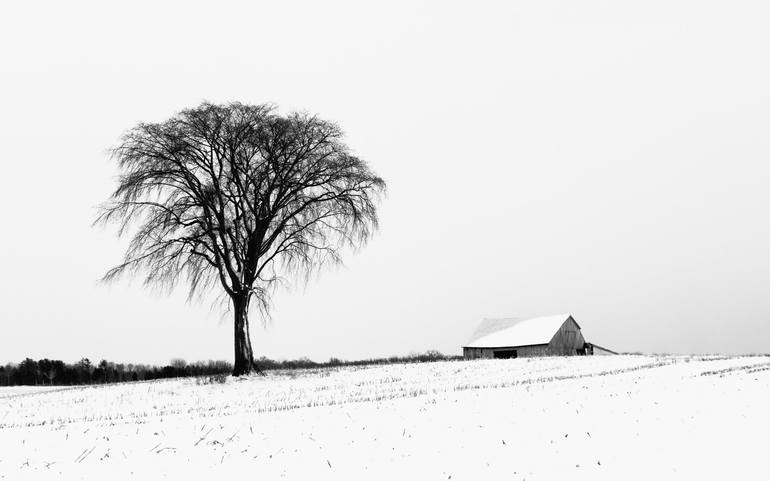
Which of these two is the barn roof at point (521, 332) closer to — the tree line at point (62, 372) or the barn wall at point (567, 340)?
the barn wall at point (567, 340)

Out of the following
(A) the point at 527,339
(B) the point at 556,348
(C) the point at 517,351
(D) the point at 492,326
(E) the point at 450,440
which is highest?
(D) the point at 492,326

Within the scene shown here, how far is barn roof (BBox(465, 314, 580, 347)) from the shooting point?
59475 mm

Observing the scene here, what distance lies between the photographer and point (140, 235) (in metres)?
32.9

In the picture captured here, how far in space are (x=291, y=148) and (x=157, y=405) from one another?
1529 cm

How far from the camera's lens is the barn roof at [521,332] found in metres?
59.5

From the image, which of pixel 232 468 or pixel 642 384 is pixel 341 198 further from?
pixel 232 468

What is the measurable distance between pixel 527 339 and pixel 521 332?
5.44 feet

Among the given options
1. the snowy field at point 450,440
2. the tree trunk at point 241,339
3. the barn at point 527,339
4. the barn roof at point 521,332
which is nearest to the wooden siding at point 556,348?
the barn at point 527,339

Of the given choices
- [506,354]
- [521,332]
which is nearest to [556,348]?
[521,332]

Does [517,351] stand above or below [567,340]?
below

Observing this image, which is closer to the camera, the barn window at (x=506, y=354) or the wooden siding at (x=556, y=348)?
the wooden siding at (x=556, y=348)

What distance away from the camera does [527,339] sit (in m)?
59.7

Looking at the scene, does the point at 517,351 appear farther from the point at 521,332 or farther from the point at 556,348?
the point at 556,348

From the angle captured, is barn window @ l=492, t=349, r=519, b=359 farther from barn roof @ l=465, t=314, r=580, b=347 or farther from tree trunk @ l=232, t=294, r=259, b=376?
tree trunk @ l=232, t=294, r=259, b=376
